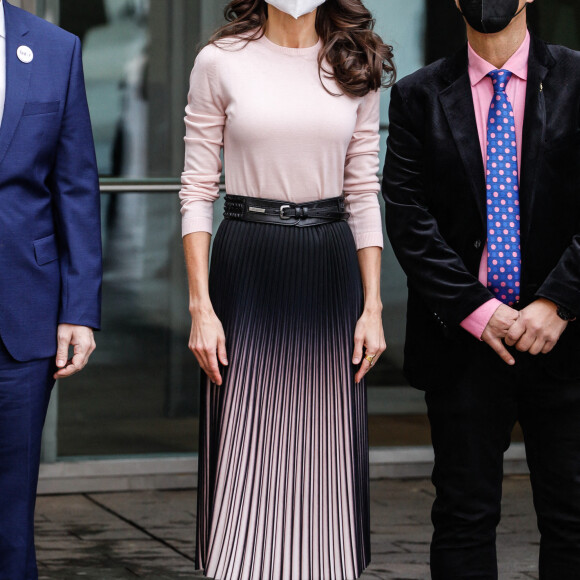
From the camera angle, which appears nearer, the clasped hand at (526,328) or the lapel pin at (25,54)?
the lapel pin at (25,54)

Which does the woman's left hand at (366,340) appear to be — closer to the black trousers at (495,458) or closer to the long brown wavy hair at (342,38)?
the black trousers at (495,458)

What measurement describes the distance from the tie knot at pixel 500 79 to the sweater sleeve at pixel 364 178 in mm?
356

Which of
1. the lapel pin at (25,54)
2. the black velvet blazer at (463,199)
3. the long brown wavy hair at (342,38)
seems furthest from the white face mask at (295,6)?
the lapel pin at (25,54)

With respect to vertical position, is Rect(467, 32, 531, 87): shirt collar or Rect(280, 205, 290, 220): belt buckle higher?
Rect(467, 32, 531, 87): shirt collar

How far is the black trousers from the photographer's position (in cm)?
337

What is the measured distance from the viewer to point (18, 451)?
316 centimetres

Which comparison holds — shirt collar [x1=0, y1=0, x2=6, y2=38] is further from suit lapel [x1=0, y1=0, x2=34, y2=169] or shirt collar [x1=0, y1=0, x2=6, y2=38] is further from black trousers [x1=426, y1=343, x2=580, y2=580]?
black trousers [x1=426, y1=343, x2=580, y2=580]

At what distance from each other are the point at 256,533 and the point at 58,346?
0.78 m

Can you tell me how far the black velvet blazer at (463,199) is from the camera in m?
3.31

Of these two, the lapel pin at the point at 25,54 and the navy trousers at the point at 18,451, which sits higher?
the lapel pin at the point at 25,54

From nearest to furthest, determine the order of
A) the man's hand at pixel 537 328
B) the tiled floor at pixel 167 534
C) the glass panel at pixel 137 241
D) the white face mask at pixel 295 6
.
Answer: the man's hand at pixel 537 328 → the white face mask at pixel 295 6 → the tiled floor at pixel 167 534 → the glass panel at pixel 137 241

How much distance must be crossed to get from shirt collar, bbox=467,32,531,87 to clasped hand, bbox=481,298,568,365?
644mm

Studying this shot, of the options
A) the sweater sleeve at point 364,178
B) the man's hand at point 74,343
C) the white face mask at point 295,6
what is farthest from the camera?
the sweater sleeve at point 364,178

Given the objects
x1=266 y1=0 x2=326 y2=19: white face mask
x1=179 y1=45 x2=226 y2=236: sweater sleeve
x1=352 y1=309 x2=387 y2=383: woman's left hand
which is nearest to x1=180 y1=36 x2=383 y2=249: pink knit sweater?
x1=179 y1=45 x2=226 y2=236: sweater sleeve
